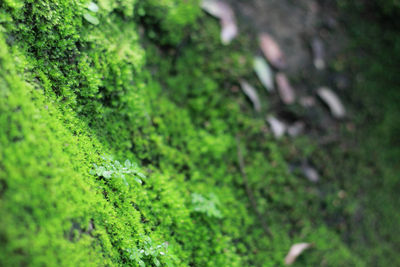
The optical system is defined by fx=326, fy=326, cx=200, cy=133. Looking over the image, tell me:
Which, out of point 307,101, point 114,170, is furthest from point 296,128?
point 114,170

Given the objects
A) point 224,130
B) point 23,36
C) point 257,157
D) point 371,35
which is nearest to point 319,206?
point 257,157

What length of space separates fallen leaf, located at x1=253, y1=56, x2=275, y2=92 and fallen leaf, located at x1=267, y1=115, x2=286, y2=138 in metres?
0.39

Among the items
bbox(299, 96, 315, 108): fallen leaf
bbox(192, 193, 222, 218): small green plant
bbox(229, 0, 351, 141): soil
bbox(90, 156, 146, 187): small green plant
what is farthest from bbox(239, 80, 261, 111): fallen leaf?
bbox(90, 156, 146, 187): small green plant

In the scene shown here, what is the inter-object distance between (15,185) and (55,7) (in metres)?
1.31

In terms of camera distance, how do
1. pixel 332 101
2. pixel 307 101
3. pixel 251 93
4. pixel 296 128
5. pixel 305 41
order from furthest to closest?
pixel 305 41 → pixel 332 101 → pixel 307 101 → pixel 296 128 → pixel 251 93

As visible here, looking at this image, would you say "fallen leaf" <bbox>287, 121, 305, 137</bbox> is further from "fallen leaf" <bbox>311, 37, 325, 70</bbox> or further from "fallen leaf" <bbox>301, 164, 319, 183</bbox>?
"fallen leaf" <bbox>311, 37, 325, 70</bbox>

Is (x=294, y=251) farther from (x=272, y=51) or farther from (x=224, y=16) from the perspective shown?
(x=224, y=16)

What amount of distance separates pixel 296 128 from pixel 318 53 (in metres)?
1.30

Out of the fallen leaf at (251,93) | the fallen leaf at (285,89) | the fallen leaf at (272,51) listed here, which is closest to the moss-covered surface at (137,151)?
the fallen leaf at (251,93)

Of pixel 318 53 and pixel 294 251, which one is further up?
pixel 318 53

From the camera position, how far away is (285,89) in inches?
161

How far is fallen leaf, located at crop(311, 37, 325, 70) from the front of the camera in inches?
177

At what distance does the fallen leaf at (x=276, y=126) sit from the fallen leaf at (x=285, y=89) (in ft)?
1.04

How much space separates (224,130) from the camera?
3496 millimetres
